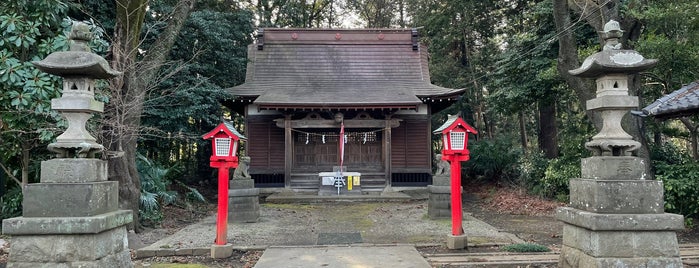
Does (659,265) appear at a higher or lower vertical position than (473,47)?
lower

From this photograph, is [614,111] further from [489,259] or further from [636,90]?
[636,90]

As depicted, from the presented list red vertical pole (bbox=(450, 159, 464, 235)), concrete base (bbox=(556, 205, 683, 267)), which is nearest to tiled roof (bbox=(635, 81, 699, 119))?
concrete base (bbox=(556, 205, 683, 267))

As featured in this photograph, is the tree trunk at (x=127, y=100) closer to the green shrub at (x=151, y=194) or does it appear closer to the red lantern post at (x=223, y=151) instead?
the green shrub at (x=151, y=194)

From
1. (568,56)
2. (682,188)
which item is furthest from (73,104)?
(568,56)

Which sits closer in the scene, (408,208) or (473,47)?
(408,208)

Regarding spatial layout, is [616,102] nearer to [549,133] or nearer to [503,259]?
[503,259]

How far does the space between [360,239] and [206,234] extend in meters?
3.12

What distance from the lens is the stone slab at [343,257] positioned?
561cm

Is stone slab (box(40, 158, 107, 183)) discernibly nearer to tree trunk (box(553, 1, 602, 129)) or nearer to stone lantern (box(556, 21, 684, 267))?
stone lantern (box(556, 21, 684, 267))

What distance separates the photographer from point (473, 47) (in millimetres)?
22016

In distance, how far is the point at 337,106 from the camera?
14383 millimetres

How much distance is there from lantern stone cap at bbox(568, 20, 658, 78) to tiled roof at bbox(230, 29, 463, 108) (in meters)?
9.40

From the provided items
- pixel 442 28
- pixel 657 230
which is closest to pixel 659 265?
pixel 657 230

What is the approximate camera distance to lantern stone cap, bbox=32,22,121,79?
4.42 meters
